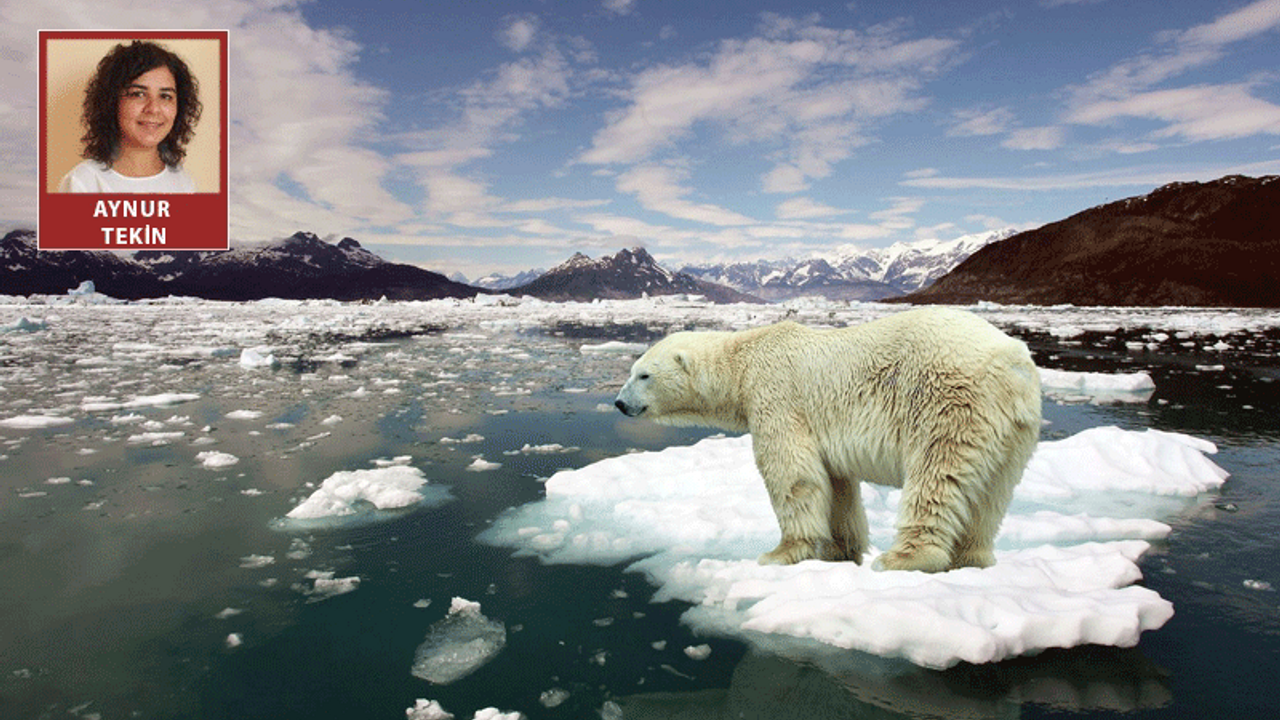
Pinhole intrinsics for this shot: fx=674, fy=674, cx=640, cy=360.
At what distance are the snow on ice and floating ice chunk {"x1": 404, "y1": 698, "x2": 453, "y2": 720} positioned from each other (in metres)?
1.29

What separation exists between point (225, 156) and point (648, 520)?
12.8 metres

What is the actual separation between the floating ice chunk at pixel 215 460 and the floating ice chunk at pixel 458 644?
447 cm

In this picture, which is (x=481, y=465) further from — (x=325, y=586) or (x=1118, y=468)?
(x=1118, y=468)

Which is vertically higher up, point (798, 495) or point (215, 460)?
point (798, 495)

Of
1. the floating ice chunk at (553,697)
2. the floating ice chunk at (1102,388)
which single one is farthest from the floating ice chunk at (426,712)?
the floating ice chunk at (1102,388)

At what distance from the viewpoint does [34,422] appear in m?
8.66

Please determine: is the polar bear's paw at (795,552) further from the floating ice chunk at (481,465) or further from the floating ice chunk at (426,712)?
the floating ice chunk at (481,465)

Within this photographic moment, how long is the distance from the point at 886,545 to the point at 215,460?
254 inches

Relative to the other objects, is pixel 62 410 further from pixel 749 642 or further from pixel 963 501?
pixel 963 501

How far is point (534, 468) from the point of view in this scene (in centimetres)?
696

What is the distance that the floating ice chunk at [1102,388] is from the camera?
1142 centimetres

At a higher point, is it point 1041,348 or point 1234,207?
point 1234,207

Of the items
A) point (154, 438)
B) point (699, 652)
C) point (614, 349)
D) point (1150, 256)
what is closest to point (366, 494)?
point (699, 652)

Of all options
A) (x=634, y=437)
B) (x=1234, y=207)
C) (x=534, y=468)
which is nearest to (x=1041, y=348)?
(x=634, y=437)
